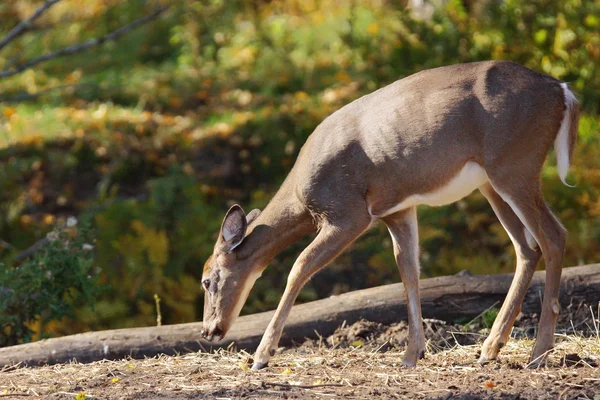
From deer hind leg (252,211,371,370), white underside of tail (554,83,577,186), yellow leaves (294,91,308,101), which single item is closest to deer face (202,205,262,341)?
deer hind leg (252,211,371,370)

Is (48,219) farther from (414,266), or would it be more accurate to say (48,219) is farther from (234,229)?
(414,266)

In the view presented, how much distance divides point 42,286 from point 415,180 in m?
3.46

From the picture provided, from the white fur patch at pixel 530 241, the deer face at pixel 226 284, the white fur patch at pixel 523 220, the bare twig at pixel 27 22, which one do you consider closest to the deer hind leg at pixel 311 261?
the deer face at pixel 226 284

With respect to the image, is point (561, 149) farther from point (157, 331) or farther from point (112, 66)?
point (112, 66)

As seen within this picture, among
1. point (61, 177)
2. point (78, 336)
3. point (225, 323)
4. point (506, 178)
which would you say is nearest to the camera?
point (506, 178)

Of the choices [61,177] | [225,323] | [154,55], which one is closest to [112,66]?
[154,55]

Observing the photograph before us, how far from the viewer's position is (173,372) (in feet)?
19.0

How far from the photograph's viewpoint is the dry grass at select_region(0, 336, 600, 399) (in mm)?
4980

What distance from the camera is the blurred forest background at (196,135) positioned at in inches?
375

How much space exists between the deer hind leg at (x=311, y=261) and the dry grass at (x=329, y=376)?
6.1 inches

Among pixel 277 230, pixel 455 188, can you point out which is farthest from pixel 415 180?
pixel 277 230

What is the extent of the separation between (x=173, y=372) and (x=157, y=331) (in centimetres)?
107

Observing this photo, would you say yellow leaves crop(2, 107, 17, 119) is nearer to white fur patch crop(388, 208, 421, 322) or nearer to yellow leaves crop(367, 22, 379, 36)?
yellow leaves crop(367, 22, 379, 36)

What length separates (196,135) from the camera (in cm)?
1262
